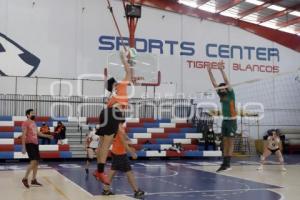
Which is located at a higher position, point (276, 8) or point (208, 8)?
point (208, 8)

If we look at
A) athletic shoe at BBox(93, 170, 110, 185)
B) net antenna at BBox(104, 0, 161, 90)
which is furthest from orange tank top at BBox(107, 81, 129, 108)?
net antenna at BBox(104, 0, 161, 90)

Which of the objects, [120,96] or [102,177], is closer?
[120,96]

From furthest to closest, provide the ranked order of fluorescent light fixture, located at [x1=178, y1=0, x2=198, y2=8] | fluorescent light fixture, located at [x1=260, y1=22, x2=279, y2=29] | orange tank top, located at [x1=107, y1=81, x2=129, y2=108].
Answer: fluorescent light fixture, located at [x1=260, y1=22, x2=279, y2=29], fluorescent light fixture, located at [x1=178, y1=0, x2=198, y2=8], orange tank top, located at [x1=107, y1=81, x2=129, y2=108]

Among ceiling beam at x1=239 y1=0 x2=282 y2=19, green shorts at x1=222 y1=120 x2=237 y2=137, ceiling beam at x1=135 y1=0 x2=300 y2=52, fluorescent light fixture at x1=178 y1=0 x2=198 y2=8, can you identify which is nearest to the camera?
green shorts at x1=222 y1=120 x2=237 y2=137

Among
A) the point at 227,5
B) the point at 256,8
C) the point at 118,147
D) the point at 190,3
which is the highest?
the point at 190,3

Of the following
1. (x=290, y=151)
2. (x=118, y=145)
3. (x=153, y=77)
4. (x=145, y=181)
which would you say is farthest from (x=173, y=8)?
(x=118, y=145)

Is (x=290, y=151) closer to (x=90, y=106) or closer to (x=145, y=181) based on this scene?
(x=90, y=106)

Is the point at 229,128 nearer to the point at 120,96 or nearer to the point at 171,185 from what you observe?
the point at 171,185

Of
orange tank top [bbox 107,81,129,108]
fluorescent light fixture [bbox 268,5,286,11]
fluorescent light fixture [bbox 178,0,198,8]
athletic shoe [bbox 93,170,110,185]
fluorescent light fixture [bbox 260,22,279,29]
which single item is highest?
fluorescent light fixture [bbox 178,0,198,8]

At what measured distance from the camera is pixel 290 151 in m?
23.8

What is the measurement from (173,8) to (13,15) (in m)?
8.07

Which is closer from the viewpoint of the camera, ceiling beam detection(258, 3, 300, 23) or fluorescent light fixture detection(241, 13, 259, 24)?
ceiling beam detection(258, 3, 300, 23)

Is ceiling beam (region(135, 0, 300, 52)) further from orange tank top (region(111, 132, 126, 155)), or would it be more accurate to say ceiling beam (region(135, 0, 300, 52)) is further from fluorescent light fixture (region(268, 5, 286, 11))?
orange tank top (region(111, 132, 126, 155))

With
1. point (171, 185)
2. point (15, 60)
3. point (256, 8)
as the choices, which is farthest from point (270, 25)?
point (171, 185)
